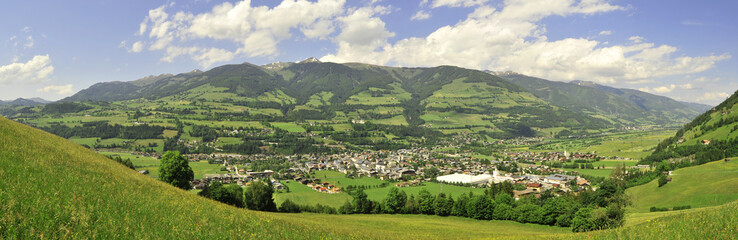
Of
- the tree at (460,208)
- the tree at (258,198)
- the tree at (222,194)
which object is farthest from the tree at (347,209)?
the tree at (460,208)

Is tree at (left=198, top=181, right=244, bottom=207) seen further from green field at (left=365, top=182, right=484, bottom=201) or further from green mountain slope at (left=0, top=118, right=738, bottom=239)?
green field at (left=365, top=182, right=484, bottom=201)

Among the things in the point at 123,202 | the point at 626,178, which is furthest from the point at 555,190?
the point at 123,202

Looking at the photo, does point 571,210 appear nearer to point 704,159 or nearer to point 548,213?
point 548,213

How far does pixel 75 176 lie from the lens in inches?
535

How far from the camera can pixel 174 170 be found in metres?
41.8

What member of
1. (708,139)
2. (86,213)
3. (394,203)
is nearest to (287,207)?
(394,203)

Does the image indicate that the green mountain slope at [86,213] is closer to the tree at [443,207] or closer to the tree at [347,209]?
the tree at [347,209]

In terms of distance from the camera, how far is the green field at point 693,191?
53688 millimetres

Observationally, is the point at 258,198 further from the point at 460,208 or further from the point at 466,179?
the point at 466,179

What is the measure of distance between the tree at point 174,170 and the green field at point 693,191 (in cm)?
7760

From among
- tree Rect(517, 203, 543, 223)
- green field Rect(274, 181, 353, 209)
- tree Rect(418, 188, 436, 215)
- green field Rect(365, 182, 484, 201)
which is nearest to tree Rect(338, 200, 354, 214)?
green field Rect(274, 181, 353, 209)

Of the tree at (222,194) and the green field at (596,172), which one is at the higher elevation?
the tree at (222,194)

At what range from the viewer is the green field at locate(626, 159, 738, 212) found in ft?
176

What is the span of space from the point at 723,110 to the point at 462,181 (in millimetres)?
121303
